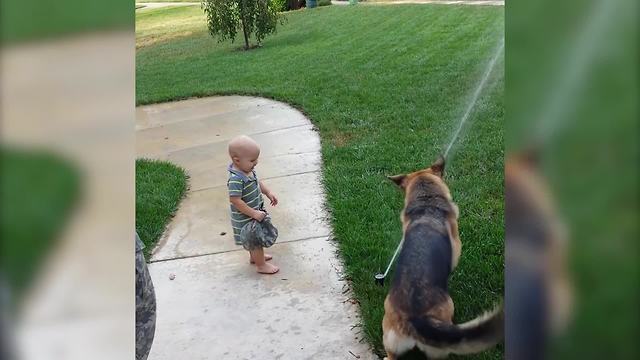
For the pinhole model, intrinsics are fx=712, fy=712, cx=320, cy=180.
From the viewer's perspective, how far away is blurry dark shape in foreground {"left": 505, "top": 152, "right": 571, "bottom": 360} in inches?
23.6

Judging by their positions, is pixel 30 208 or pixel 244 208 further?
pixel 244 208

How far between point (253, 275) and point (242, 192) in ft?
1.20

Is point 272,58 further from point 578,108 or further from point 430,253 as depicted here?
point 578,108

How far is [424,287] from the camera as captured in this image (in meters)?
2.08

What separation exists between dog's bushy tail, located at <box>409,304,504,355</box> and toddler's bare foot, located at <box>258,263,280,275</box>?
3.68 ft

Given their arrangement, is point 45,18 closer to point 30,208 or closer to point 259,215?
point 30,208

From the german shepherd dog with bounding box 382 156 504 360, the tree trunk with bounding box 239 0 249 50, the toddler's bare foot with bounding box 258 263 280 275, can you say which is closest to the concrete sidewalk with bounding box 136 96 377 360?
the toddler's bare foot with bounding box 258 263 280 275

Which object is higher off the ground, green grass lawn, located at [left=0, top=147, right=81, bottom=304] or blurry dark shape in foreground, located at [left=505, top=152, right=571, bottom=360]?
green grass lawn, located at [left=0, top=147, right=81, bottom=304]

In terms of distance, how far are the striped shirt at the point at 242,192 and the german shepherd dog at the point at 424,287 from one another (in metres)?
0.75

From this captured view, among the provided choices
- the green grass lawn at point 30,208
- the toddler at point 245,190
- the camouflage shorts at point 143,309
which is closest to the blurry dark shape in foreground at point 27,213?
the green grass lawn at point 30,208

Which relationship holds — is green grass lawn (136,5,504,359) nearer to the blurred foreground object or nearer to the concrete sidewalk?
the concrete sidewalk

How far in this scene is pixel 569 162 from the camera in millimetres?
576

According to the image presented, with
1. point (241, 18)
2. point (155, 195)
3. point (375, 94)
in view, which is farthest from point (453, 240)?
point (241, 18)

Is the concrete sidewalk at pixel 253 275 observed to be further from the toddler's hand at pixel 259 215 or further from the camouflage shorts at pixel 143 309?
the camouflage shorts at pixel 143 309
